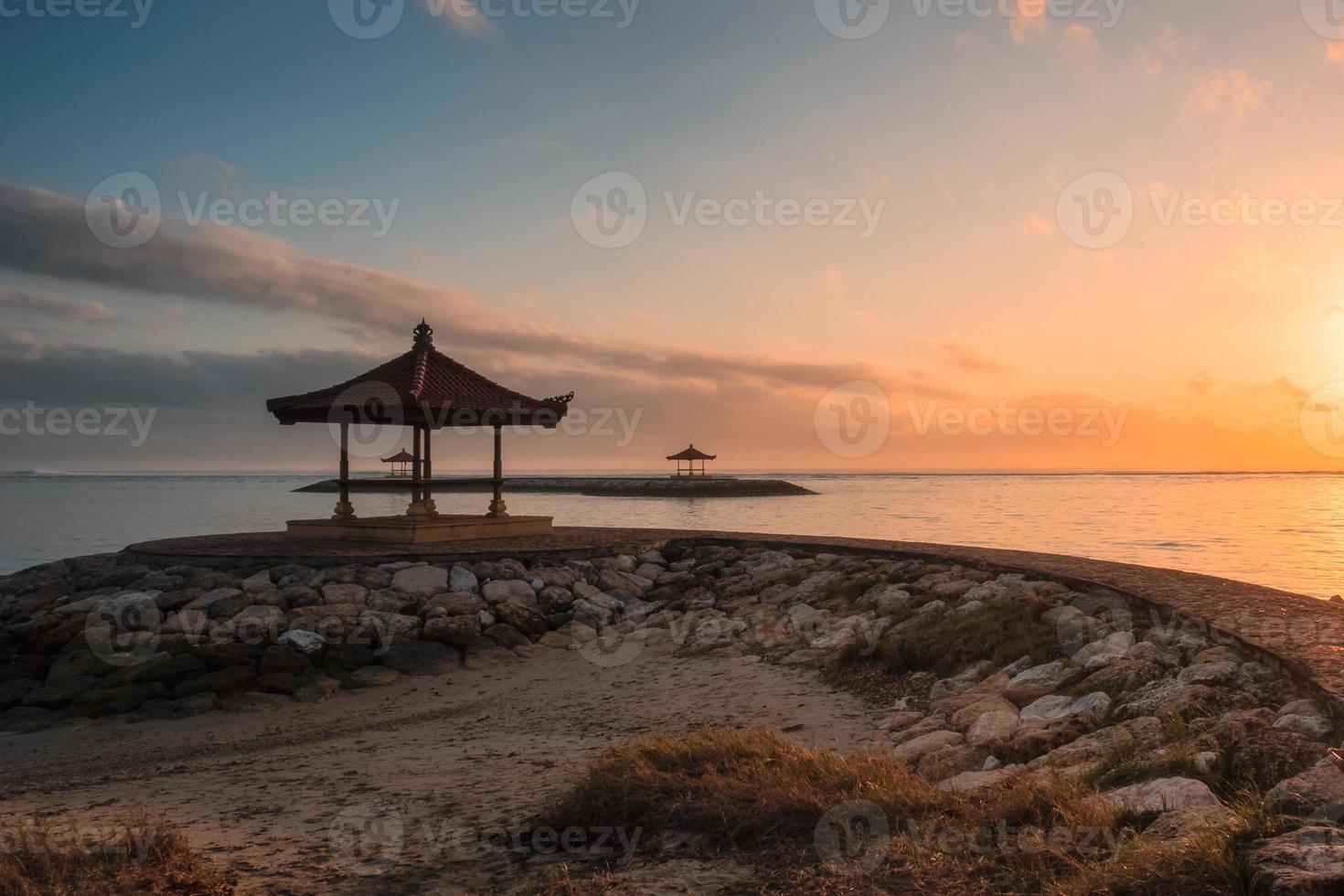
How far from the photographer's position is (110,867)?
14.4 feet

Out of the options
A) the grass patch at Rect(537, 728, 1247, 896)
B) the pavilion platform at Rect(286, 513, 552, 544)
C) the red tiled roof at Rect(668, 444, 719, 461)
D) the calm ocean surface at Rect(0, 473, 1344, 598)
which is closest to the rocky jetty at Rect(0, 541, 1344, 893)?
the grass patch at Rect(537, 728, 1247, 896)

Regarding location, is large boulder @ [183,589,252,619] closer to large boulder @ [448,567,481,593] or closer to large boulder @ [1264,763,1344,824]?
large boulder @ [448,567,481,593]

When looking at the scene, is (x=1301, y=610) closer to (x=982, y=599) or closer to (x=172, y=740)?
(x=982, y=599)

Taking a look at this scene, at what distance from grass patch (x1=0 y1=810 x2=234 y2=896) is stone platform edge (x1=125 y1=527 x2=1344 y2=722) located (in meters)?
6.34

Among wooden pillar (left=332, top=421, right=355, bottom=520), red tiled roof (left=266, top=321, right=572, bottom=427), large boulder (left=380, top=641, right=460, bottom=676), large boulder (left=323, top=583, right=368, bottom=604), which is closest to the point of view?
large boulder (left=380, top=641, right=460, bottom=676)

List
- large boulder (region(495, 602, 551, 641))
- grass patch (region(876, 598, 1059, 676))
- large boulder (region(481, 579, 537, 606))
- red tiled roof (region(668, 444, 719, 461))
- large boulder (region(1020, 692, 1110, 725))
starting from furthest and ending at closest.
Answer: red tiled roof (region(668, 444, 719, 461)) → large boulder (region(481, 579, 537, 606)) → large boulder (region(495, 602, 551, 641)) → grass patch (region(876, 598, 1059, 676)) → large boulder (region(1020, 692, 1110, 725))

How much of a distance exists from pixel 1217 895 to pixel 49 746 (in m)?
9.91

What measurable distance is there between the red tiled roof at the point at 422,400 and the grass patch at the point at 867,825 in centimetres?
1017

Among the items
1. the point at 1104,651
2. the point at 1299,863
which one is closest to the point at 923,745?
the point at 1104,651

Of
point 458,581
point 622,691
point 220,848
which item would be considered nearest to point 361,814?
point 220,848

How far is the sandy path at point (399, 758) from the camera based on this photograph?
5.02 meters

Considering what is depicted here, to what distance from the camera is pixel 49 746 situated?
871cm

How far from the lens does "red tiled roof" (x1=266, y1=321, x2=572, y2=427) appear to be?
14.8 metres

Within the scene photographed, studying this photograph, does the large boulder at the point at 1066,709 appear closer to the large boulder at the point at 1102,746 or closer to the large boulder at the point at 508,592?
the large boulder at the point at 1102,746
